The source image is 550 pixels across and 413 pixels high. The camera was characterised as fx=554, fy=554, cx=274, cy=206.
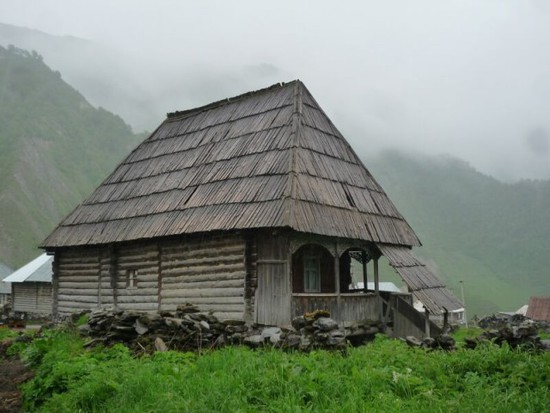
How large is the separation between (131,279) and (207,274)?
3715 mm

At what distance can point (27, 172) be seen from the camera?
92938 millimetres

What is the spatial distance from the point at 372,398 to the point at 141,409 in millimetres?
2713

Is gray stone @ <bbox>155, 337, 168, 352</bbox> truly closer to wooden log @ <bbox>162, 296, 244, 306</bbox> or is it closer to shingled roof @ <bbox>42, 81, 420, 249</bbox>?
shingled roof @ <bbox>42, 81, 420, 249</bbox>

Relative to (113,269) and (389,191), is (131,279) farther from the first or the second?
(389,191)

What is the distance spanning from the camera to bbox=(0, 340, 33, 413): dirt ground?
332 inches

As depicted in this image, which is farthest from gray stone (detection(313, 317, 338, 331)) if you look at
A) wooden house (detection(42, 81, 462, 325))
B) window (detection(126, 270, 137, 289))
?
window (detection(126, 270, 137, 289))

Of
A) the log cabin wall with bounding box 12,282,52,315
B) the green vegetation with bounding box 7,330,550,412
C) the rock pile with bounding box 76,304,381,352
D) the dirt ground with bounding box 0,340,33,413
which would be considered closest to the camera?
the green vegetation with bounding box 7,330,550,412

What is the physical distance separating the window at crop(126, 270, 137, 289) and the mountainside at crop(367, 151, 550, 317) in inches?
2731

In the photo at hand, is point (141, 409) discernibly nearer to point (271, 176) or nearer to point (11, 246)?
point (271, 176)

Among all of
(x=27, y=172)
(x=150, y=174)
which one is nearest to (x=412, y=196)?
(x=27, y=172)

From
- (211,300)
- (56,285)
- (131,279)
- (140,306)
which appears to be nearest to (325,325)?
(211,300)

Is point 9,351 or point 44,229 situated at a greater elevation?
point 44,229

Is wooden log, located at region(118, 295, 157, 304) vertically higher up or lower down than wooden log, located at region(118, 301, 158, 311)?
higher up

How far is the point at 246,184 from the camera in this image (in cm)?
1546
